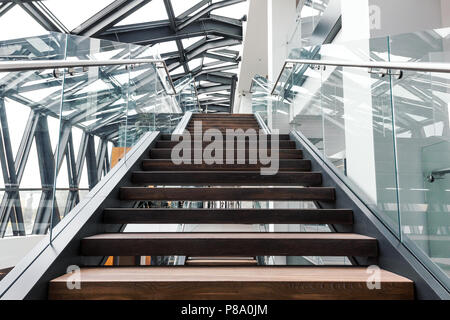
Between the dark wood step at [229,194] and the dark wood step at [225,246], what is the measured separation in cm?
59

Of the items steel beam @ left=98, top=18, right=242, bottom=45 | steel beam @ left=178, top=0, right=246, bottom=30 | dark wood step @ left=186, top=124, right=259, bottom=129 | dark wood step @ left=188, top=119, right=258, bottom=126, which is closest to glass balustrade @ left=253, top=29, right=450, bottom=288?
dark wood step @ left=186, top=124, right=259, bottom=129

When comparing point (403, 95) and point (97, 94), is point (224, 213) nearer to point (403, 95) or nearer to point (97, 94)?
point (403, 95)

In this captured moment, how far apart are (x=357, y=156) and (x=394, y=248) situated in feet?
3.08

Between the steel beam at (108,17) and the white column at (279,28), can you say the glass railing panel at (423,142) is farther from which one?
the steel beam at (108,17)

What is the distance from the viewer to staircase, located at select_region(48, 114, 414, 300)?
4.58 ft

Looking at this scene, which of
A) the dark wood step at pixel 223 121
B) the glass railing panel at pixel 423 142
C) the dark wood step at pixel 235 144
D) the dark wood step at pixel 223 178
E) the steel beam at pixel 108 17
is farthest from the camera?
the steel beam at pixel 108 17

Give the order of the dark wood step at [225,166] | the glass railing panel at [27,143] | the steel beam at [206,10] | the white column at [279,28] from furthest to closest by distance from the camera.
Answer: the steel beam at [206,10] → the white column at [279,28] → the dark wood step at [225,166] → the glass railing panel at [27,143]

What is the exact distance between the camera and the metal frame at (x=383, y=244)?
1.37 meters

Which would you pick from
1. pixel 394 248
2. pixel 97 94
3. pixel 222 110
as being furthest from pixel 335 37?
pixel 222 110

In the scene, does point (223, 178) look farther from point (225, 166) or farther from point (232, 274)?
point (232, 274)

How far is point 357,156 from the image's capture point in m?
2.41

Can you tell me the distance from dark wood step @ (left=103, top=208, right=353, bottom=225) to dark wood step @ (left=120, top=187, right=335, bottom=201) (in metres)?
0.24

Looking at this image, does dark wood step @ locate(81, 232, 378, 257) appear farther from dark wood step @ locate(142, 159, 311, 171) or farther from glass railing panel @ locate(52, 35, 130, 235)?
dark wood step @ locate(142, 159, 311, 171)

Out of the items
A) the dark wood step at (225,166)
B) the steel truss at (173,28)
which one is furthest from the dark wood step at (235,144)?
the steel truss at (173,28)
